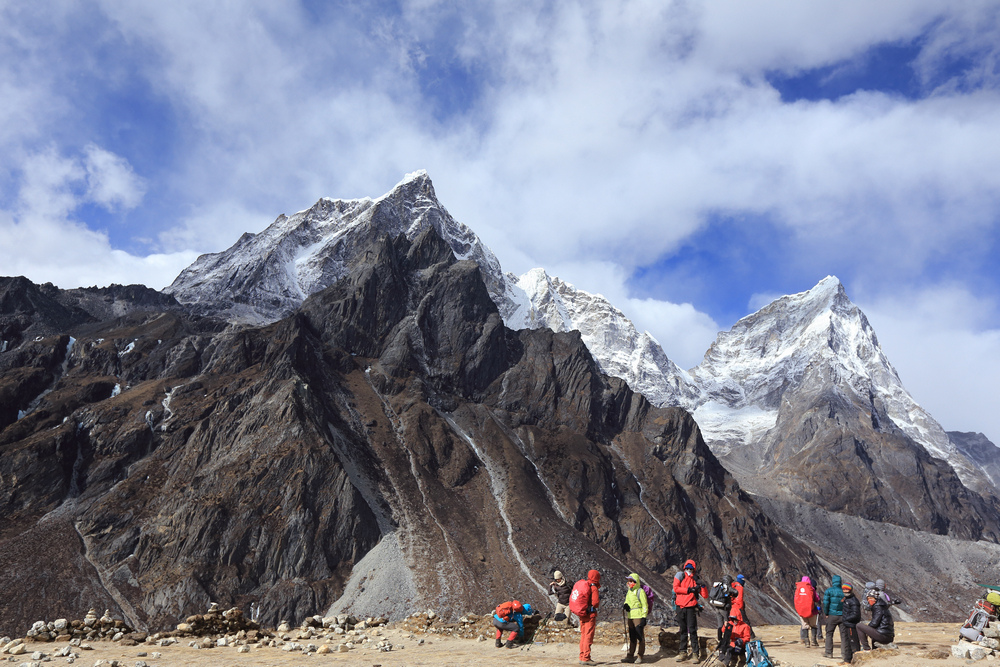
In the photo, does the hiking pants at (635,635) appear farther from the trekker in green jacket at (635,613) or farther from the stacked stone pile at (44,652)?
the stacked stone pile at (44,652)

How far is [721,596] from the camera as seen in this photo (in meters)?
18.9

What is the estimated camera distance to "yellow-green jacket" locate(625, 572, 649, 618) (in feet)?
61.5

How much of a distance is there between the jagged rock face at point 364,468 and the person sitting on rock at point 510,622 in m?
71.9

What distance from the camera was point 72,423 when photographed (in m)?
116

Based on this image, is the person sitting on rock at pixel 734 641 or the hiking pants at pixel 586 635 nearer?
the person sitting on rock at pixel 734 641

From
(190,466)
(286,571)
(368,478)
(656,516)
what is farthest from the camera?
(656,516)

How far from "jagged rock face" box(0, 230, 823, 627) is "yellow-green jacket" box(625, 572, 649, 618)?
77.2m

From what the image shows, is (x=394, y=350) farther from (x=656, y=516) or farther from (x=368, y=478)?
(x=656, y=516)

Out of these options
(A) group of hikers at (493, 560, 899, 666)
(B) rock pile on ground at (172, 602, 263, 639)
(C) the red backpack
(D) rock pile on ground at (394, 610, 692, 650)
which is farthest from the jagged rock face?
(A) group of hikers at (493, 560, 899, 666)

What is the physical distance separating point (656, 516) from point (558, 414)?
120 feet

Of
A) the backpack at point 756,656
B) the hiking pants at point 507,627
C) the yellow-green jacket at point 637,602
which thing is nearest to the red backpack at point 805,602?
the backpack at point 756,656

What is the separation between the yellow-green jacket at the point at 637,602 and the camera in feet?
61.5

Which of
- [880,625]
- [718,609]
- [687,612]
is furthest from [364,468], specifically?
[880,625]

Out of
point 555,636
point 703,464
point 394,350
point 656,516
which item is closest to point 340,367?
point 394,350
